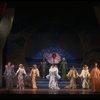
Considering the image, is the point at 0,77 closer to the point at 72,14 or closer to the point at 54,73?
the point at 54,73

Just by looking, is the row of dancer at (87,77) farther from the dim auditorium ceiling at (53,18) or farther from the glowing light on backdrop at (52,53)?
the dim auditorium ceiling at (53,18)

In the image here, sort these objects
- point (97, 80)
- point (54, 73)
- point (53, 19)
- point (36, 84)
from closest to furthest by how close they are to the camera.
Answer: point (97, 80)
point (54, 73)
point (36, 84)
point (53, 19)

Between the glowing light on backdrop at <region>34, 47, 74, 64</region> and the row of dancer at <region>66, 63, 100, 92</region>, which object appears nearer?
the row of dancer at <region>66, 63, 100, 92</region>

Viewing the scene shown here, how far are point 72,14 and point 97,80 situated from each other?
20.8 feet

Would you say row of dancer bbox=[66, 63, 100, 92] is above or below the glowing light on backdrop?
below

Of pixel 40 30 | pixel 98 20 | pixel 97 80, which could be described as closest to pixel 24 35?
pixel 40 30

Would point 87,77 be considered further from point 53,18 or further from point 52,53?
point 53,18

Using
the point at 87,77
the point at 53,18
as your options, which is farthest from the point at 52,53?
the point at 87,77

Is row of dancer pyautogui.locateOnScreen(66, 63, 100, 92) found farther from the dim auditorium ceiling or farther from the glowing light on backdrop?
the dim auditorium ceiling

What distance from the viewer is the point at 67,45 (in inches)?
855

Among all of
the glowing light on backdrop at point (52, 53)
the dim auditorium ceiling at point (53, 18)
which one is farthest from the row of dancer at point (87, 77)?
the dim auditorium ceiling at point (53, 18)

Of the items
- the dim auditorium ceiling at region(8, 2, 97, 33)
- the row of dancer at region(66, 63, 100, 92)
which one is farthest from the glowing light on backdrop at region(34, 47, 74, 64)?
the row of dancer at region(66, 63, 100, 92)

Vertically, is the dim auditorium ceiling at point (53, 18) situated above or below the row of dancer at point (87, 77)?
above

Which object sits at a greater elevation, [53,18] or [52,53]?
[53,18]
